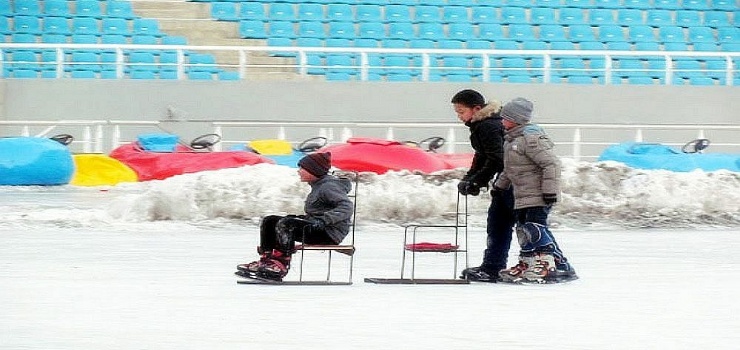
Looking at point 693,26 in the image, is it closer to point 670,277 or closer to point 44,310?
point 670,277

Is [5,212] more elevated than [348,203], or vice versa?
[348,203]

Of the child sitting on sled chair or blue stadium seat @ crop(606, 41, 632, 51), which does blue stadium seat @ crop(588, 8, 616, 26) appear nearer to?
blue stadium seat @ crop(606, 41, 632, 51)

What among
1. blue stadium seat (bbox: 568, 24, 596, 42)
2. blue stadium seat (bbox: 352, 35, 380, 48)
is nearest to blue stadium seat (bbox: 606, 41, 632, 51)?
blue stadium seat (bbox: 568, 24, 596, 42)

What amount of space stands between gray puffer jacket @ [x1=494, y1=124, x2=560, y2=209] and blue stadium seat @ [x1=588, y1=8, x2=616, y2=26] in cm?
2192

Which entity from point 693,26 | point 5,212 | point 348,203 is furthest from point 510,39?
point 348,203

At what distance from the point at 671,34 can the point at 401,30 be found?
18.6 feet

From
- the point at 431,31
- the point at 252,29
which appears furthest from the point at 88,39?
the point at 431,31

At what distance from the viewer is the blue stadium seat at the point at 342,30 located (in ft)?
99.4

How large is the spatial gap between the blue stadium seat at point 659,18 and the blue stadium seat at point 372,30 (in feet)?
18.6

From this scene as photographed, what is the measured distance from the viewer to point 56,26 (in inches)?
1156

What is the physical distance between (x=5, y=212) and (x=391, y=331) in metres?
9.73

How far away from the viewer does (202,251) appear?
1249 cm

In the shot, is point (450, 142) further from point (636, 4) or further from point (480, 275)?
point (480, 275)

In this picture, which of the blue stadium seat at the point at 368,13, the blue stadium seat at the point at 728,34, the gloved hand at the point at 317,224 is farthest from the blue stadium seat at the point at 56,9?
the gloved hand at the point at 317,224
